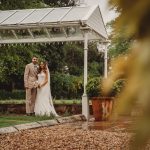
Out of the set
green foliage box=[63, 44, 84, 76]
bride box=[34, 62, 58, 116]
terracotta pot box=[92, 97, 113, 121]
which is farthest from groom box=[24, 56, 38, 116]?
green foliage box=[63, 44, 84, 76]

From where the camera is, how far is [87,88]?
1506cm

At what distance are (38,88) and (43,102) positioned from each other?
1.68 feet

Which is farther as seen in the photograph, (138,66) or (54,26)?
(54,26)

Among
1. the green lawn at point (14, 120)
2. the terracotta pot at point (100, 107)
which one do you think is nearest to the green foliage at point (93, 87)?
the terracotta pot at point (100, 107)

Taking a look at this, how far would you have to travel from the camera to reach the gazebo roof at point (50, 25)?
16.0 m

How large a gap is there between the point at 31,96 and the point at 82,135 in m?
7.75

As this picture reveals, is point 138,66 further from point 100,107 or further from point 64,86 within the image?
point 64,86

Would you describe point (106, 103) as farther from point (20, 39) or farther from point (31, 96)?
point (20, 39)

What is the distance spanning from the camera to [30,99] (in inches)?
655

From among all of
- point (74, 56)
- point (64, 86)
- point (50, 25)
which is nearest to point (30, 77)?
point (50, 25)

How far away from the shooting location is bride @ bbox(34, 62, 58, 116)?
16219 millimetres

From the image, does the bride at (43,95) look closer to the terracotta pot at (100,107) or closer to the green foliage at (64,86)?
the terracotta pot at (100,107)

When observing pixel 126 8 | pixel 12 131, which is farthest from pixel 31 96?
pixel 126 8

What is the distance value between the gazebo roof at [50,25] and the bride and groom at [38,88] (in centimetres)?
125
